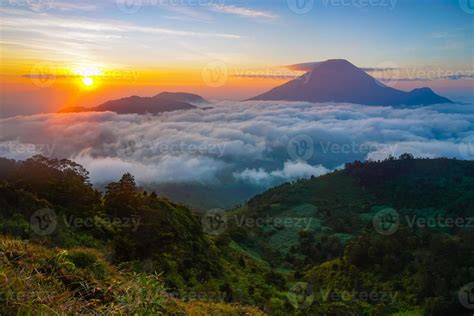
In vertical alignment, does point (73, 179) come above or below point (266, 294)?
above

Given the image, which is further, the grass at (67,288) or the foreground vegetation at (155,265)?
the foreground vegetation at (155,265)

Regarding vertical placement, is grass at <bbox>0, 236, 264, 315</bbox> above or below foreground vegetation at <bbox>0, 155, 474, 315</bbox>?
above

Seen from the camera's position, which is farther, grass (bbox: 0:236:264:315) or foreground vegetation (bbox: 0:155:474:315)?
foreground vegetation (bbox: 0:155:474:315)

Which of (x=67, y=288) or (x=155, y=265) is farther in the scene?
(x=155, y=265)

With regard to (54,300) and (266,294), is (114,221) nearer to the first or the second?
(266,294)

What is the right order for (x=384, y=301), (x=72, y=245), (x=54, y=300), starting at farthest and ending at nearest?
(x=384, y=301), (x=72, y=245), (x=54, y=300)

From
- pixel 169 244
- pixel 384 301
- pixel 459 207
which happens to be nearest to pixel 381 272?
pixel 384 301

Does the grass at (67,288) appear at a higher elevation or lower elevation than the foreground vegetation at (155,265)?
higher

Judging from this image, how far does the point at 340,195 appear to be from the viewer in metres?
111

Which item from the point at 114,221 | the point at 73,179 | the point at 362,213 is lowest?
the point at 362,213

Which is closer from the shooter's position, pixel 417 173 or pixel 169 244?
pixel 169 244

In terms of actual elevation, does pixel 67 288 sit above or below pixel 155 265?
above

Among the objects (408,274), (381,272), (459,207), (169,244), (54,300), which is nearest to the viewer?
(54,300)

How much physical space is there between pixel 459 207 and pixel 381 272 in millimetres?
64605
